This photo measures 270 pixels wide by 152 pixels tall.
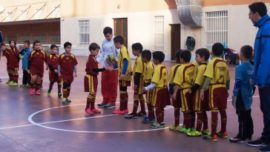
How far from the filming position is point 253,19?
7215mm

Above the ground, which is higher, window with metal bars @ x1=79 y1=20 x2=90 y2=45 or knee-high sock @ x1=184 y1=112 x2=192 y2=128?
window with metal bars @ x1=79 y1=20 x2=90 y2=45

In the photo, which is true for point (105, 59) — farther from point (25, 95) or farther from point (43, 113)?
point (25, 95)

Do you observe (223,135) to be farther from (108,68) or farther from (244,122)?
(108,68)

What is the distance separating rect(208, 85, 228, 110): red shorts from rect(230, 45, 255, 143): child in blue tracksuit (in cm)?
18

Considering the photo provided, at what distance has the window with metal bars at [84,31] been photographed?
39.3 metres

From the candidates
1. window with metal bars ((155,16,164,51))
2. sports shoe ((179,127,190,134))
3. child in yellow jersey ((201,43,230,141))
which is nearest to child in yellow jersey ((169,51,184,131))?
sports shoe ((179,127,190,134))

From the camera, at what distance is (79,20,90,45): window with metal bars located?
39.3 metres

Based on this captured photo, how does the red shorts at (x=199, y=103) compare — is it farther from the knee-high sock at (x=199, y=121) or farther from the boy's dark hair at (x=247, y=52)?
the boy's dark hair at (x=247, y=52)

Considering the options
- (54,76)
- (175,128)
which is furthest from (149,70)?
(54,76)

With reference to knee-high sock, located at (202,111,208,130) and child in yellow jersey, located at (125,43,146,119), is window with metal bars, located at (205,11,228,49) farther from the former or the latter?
knee-high sock, located at (202,111,208,130)

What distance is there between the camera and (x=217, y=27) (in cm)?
2862

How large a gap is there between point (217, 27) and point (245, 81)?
21.3 meters

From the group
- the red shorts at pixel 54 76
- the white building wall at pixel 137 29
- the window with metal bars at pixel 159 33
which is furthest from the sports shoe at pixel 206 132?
the window with metal bars at pixel 159 33

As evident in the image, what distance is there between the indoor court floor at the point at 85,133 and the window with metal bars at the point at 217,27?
54.1 feet
